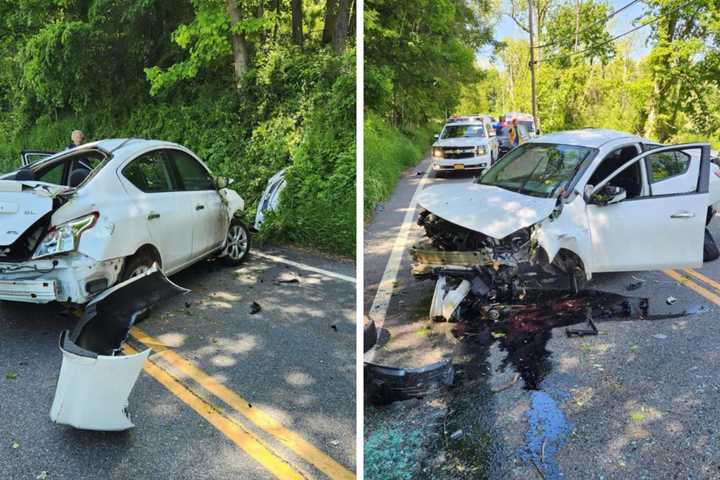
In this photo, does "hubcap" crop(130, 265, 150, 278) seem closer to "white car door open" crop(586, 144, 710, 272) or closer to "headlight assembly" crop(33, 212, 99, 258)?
"headlight assembly" crop(33, 212, 99, 258)

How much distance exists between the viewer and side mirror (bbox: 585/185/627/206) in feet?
7.75

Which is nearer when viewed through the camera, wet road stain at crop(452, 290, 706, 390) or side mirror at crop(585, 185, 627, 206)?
wet road stain at crop(452, 290, 706, 390)

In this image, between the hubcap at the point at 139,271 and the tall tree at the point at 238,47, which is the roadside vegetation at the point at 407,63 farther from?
the tall tree at the point at 238,47

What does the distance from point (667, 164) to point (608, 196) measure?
260mm

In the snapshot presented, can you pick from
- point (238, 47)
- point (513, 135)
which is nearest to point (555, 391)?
point (513, 135)

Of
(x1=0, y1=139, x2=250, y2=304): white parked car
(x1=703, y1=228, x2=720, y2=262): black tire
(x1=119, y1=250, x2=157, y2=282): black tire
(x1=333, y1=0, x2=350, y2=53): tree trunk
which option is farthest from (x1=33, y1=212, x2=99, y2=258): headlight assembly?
(x1=333, y1=0, x2=350, y2=53): tree trunk

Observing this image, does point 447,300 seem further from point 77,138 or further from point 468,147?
point 77,138

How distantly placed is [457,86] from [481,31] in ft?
1.10

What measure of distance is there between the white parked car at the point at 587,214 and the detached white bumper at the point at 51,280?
1700 mm

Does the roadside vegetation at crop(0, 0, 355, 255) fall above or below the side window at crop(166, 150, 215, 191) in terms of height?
above

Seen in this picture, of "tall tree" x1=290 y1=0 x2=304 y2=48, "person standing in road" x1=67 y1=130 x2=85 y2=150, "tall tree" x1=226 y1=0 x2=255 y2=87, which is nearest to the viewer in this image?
"person standing in road" x1=67 y1=130 x2=85 y2=150

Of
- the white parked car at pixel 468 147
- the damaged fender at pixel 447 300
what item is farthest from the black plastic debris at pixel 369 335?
the white parked car at pixel 468 147

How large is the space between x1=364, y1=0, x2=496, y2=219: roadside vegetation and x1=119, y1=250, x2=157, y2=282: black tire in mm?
1473

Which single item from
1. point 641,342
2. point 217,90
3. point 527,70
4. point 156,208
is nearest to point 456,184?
point 527,70
